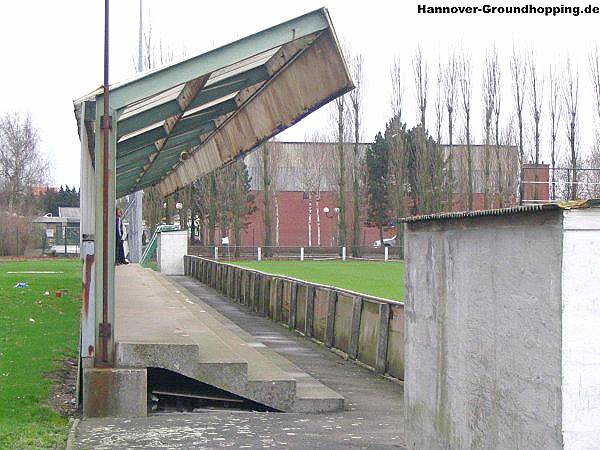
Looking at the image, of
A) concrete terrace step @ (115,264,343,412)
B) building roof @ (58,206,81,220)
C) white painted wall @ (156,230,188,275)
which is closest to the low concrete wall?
concrete terrace step @ (115,264,343,412)

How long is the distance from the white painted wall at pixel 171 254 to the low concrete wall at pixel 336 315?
16403 mm

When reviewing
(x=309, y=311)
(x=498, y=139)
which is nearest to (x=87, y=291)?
(x=309, y=311)

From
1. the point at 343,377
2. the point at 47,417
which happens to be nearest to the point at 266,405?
the point at 47,417

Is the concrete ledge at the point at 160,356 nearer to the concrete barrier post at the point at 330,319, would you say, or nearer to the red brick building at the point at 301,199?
the concrete barrier post at the point at 330,319

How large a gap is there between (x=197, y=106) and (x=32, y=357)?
12.9ft

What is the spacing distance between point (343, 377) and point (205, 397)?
3663 mm

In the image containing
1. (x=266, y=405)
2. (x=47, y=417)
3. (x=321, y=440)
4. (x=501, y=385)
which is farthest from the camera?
(x=266, y=405)

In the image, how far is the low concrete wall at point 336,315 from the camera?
14461 mm

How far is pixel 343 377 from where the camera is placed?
14.3 metres

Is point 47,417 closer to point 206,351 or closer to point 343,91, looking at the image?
point 206,351

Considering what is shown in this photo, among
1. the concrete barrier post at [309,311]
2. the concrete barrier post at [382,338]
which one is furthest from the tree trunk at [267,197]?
the concrete barrier post at [382,338]

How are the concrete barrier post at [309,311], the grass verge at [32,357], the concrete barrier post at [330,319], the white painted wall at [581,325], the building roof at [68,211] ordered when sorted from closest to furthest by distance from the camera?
the white painted wall at [581,325], the grass verge at [32,357], the concrete barrier post at [330,319], the concrete barrier post at [309,311], the building roof at [68,211]

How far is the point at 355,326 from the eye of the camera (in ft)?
54.2

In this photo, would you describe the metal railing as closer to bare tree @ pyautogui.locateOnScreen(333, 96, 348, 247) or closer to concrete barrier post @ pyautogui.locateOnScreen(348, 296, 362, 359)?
bare tree @ pyautogui.locateOnScreen(333, 96, 348, 247)
